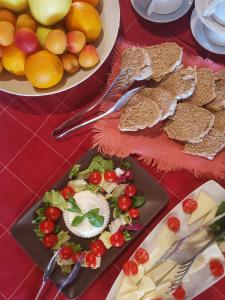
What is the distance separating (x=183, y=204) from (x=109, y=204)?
0.58 feet

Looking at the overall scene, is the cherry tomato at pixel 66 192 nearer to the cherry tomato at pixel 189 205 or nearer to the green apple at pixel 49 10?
the cherry tomato at pixel 189 205

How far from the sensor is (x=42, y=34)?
93cm

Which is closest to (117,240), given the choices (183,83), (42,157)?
(42,157)

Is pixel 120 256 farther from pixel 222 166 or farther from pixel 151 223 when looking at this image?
pixel 222 166

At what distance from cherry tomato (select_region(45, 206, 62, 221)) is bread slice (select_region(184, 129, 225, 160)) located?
1.13 ft

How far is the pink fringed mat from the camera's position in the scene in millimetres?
1018

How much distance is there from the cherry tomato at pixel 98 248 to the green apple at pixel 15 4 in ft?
1.82

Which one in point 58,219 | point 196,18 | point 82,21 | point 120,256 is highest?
Answer: point 82,21

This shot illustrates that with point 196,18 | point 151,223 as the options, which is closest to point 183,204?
point 151,223

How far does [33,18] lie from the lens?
94 centimetres

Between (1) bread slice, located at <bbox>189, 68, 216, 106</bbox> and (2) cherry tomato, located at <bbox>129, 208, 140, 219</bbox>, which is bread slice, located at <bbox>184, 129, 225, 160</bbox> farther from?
(2) cherry tomato, located at <bbox>129, 208, 140, 219</bbox>

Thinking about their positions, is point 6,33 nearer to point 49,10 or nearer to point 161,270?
point 49,10

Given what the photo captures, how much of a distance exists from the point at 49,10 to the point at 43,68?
122 mm

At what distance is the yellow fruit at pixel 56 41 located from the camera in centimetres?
90
